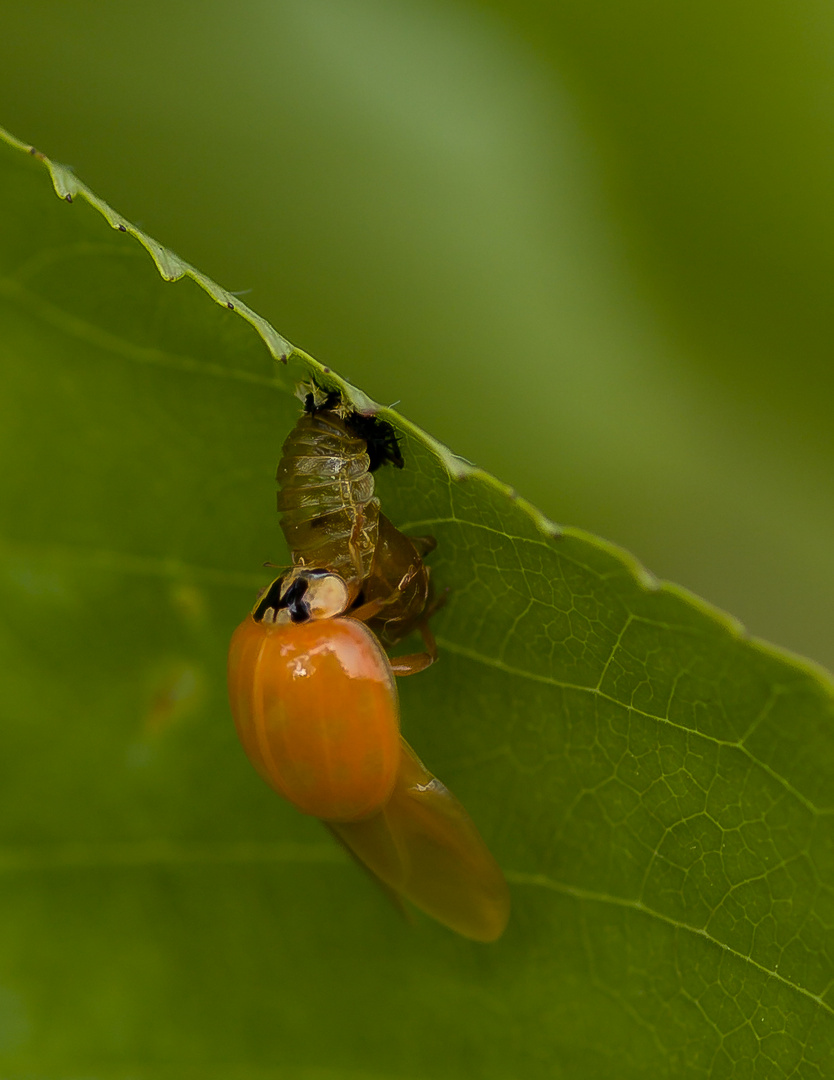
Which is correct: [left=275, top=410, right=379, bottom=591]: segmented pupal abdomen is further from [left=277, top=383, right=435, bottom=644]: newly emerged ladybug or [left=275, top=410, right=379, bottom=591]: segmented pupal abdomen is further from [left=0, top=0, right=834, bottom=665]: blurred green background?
[left=0, top=0, right=834, bottom=665]: blurred green background

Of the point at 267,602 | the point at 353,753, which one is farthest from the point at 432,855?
the point at 267,602

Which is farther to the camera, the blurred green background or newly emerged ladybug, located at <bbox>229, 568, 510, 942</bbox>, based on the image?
the blurred green background

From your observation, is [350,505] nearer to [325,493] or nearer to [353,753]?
[325,493]

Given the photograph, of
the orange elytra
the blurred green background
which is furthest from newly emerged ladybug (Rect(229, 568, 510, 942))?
the blurred green background

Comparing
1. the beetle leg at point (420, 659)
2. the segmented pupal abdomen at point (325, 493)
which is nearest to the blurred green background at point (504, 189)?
the segmented pupal abdomen at point (325, 493)

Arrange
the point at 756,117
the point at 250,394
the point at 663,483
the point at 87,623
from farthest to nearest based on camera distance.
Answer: the point at 663,483, the point at 756,117, the point at 87,623, the point at 250,394

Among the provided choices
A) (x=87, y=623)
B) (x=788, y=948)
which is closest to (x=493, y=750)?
(x=788, y=948)

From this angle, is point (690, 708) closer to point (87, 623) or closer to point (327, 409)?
point (327, 409)
